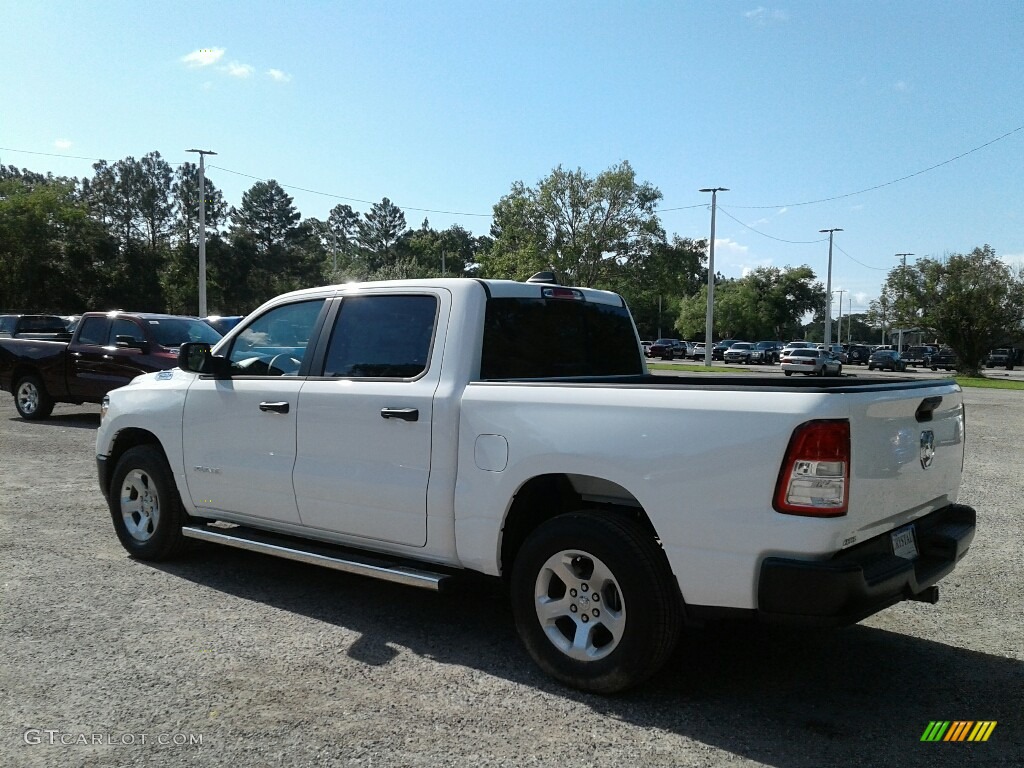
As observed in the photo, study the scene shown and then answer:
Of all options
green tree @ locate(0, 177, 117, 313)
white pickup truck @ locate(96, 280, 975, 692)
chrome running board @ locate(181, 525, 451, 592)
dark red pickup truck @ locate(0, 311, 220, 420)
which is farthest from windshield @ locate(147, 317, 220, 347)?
green tree @ locate(0, 177, 117, 313)

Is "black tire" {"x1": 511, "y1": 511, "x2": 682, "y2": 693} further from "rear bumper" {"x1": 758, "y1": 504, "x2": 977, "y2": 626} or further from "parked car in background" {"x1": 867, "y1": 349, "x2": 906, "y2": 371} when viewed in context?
"parked car in background" {"x1": 867, "y1": 349, "x2": 906, "y2": 371}

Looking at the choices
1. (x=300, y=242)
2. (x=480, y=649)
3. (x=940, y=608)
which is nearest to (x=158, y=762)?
(x=480, y=649)

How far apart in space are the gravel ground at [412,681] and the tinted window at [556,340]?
1494 mm

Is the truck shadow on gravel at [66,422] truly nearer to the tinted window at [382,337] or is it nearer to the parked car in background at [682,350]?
the tinted window at [382,337]

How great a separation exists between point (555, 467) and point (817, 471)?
3.76 ft

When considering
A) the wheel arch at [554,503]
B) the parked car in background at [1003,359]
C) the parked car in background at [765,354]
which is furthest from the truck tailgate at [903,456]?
the parked car in background at [1003,359]

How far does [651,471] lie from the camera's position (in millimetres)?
3502

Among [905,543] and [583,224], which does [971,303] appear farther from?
[905,543]

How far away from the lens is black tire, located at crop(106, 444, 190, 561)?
18.8ft

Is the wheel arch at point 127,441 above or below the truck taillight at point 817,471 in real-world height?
below

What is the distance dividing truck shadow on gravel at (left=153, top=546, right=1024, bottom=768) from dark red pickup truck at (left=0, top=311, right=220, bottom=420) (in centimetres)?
817

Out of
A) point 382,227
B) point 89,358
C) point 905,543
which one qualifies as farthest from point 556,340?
point 382,227

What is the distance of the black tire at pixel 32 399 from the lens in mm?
14062

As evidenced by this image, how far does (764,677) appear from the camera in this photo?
4.07 metres
